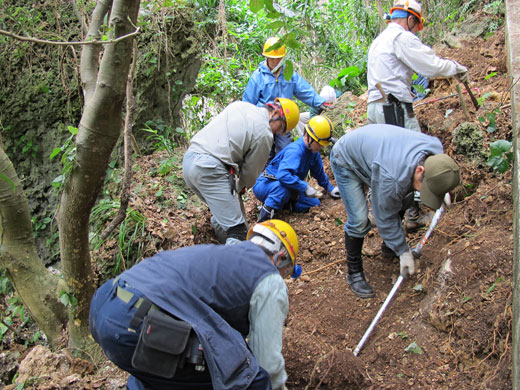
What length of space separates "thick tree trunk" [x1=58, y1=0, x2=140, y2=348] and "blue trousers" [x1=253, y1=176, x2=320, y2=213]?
2547 millimetres

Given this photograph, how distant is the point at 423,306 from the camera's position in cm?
359

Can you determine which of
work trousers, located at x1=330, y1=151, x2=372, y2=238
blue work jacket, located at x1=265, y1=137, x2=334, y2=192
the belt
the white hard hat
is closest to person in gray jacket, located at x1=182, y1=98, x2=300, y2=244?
work trousers, located at x1=330, y1=151, x2=372, y2=238

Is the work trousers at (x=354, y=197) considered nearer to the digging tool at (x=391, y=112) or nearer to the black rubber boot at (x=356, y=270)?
the black rubber boot at (x=356, y=270)

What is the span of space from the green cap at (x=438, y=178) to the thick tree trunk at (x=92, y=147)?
2.06 meters

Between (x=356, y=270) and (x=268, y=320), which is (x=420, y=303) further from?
(x=268, y=320)

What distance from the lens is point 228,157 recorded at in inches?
163

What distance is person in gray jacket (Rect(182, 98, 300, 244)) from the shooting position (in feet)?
13.5

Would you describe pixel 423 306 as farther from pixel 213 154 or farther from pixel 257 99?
pixel 257 99

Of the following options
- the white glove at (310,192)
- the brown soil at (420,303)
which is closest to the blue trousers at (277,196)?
the white glove at (310,192)

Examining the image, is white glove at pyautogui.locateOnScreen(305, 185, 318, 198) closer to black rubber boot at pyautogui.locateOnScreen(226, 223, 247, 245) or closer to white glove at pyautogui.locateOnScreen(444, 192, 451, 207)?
black rubber boot at pyautogui.locateOnScreen(226, 223, 247, 245)

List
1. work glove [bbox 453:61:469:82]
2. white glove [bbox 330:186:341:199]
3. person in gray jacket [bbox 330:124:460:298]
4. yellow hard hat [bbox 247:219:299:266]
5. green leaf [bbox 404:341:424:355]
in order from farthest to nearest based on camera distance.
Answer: white glove [bbox 330:186:341:199], work glove [bbox 453:61:469:82], green leaf [bbox 404:341:424:355], person in gray jacket [bbox 330:124:460:298], yellow hard hat [bbox 247:219:299:266]

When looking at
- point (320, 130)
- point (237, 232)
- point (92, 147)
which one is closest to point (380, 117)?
point (320, 130)

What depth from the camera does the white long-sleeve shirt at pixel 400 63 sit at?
4520 mm

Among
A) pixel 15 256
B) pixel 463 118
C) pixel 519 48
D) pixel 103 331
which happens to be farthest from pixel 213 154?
pixel 519 48
